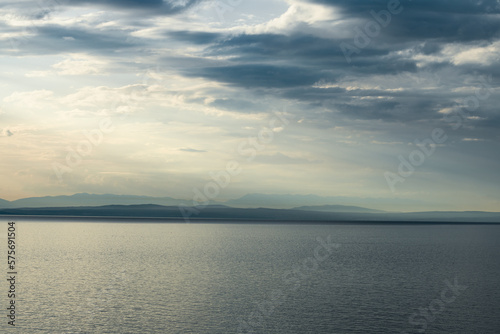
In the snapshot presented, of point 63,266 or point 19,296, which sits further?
point 63,266

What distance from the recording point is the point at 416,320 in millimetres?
Answer: 51969

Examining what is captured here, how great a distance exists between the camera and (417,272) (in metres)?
92.5

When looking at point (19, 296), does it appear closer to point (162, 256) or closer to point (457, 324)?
point (457, 324)

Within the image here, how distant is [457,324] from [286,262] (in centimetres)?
5829

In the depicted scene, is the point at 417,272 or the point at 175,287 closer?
the point at 175,287

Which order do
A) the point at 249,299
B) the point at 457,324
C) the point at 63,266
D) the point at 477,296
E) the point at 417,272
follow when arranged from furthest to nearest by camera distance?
1. the point at 63,266
2. the point at 417,272
3. the point at 477,296
4. the point at 249,299
5. the point at 457,324

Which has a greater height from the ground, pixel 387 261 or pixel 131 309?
pixel 387 261

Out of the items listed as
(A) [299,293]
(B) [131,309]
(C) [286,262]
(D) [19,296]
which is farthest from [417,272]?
(D) [19,296]

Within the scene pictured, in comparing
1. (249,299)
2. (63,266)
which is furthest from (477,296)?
(63,266)

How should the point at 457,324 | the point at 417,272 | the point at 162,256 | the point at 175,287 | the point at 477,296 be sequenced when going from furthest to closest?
the point at 162,256 → the point at 417,272 → the point at 175,287 → the point at 477,296 → the point at 457,324

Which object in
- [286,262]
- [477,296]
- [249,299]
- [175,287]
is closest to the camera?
[249,299]

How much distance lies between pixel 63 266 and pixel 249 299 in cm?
5126

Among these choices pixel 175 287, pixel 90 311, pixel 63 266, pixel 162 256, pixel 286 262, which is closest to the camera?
pixel 90 311

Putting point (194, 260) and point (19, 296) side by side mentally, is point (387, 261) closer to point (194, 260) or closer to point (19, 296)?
point (194, 260)
